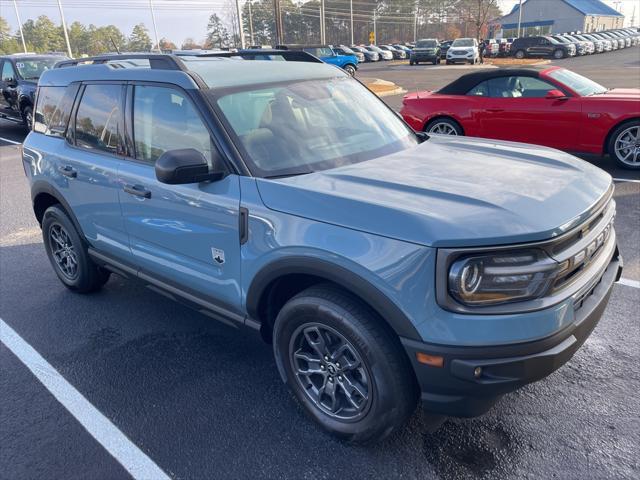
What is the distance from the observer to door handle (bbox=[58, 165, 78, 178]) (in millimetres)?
4074

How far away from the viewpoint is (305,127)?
130 inches

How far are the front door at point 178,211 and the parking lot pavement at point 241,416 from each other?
1.89 feet

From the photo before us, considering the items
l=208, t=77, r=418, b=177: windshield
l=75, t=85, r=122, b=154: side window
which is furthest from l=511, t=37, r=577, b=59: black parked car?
l=75, t=85, r=122, b=154: side window

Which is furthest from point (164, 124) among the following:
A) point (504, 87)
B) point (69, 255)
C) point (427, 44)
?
point (427, 44)

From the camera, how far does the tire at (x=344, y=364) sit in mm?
2455

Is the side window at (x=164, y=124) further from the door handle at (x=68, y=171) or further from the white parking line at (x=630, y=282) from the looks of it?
the white parking line at (x=630, y=282)

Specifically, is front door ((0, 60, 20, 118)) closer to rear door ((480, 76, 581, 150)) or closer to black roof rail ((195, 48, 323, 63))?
rear door ((480, 76, 581, 150))

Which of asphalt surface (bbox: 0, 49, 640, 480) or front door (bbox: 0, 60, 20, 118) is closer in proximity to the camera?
asphalt surface (bbox: 0, 49, 640, 480)

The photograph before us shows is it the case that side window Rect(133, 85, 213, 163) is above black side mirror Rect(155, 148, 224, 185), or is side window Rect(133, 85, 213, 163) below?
above

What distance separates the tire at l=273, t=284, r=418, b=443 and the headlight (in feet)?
1.41

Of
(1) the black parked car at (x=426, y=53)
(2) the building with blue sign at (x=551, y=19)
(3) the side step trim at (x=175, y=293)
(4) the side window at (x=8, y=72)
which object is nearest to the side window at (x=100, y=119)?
(3) the side step trim at (x=175, y=293)

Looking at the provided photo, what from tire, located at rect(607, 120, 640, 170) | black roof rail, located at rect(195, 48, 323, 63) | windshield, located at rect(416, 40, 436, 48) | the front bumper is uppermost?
black roof rail, located at rect(195, 48, 323, 63)

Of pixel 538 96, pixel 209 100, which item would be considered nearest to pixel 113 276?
pixel 209 100

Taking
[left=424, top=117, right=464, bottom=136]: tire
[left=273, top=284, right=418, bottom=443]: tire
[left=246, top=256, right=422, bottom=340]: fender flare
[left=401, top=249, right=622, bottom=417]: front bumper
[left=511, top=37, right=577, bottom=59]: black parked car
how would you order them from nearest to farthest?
1. [left=401, top=249, right=622, bottom=417]: front bumper
2. [left=246, top=256, right=422, bottom=340]: fender flare
3. [left=273, top=284, right=418, bottom=443]: tire
4. [left=424, top=117, right=464, bottom=136]: tire
5. [left=511, top=37, right=577, bottom=59]: black parked car
